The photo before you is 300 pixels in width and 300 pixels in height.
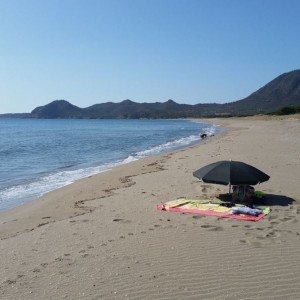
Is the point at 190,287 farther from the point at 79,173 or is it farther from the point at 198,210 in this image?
the point at 79,173

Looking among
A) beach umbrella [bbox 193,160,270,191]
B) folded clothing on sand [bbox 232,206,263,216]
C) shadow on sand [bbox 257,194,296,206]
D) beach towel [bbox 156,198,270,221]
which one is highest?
beach umbrella [bbox 193,160,270,191]

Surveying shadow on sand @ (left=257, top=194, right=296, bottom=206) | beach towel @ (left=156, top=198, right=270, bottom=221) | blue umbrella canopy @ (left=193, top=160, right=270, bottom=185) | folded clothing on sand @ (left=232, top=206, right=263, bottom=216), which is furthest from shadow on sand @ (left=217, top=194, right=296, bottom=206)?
folded clothing on sand @ (left=232, top=206, right=263, bottom=216)

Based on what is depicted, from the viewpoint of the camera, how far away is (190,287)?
545cm

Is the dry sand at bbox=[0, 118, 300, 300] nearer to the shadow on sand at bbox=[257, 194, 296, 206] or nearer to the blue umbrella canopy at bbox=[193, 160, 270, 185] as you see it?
the shadow on sand at bbox=[257, 194, 296, 206]

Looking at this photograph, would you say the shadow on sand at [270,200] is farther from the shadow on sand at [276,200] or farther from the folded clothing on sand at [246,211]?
the folded clothing on sand at [246,211]

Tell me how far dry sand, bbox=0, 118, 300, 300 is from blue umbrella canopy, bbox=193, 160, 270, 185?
872 millimetres

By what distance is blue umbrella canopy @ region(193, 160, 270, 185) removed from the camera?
988 cm

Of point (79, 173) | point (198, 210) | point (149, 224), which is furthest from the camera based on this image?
point (79, 173)

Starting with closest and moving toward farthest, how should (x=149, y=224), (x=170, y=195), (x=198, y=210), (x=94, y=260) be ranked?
(x=94, y=260) → (x=149, y=224) → (x=198, y=210) → (x=170, y=195)

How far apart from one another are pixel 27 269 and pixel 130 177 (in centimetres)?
1007

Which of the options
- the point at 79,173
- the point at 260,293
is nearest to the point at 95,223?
the point at 260,293

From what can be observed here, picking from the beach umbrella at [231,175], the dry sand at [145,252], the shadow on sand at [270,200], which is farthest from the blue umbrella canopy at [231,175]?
the dry sand at [145,252]

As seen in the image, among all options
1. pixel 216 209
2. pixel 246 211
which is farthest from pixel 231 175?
pixel 246 211

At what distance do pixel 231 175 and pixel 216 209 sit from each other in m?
1.04
